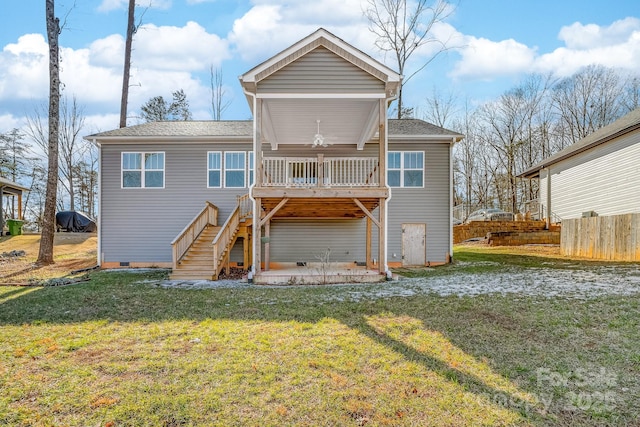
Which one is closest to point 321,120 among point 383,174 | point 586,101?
point 383,174

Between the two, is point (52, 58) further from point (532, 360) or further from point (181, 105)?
point (181, 105)

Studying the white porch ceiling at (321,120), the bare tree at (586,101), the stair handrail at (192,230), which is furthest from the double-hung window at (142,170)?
the bare tree at (586,101)

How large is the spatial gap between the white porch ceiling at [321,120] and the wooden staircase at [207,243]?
99.6 inches

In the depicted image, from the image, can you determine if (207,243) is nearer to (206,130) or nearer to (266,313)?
(206,130)

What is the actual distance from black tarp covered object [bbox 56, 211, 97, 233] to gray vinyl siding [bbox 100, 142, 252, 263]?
11128mm

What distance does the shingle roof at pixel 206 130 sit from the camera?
1233 cm

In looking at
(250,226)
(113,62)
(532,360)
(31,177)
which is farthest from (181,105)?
(532,360)

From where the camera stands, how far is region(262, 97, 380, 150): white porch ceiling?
970 centimetres

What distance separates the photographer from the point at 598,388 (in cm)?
328

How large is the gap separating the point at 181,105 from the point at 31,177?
13.5 meters

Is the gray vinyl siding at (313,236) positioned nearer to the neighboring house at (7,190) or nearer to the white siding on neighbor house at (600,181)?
the white siding on neighbor house at (600,181)

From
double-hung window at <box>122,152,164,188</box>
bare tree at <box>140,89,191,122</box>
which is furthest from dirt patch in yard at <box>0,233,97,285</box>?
bare tree at <box>140,89,191,122</box>

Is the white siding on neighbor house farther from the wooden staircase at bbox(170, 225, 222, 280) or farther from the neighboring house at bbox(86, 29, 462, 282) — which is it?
the wooden staircase at bbox(170, 225, 222, 280)

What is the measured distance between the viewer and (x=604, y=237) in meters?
12.4
